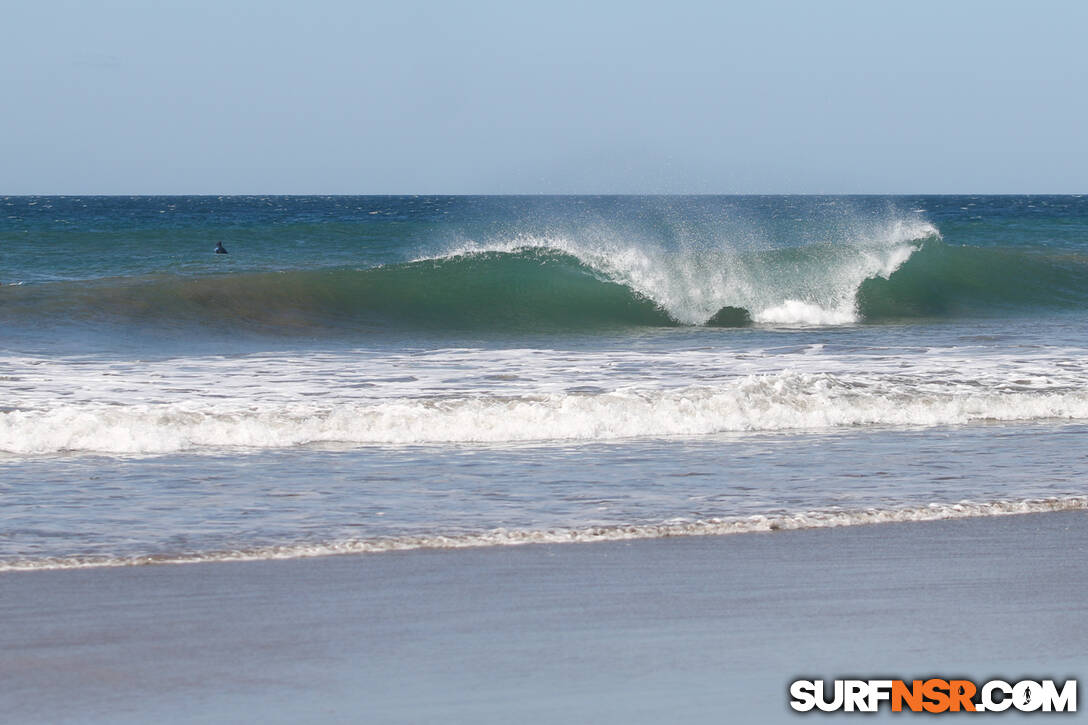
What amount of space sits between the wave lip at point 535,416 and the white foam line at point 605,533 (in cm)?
267

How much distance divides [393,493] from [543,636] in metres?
2.51

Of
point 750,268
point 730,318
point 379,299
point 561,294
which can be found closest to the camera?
point 730,318

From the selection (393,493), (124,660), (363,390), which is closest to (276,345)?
(363,390)

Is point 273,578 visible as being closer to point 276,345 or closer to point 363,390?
point 363,390

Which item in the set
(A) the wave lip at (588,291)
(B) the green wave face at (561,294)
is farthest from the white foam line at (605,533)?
(B) the green wave face at (561,294)

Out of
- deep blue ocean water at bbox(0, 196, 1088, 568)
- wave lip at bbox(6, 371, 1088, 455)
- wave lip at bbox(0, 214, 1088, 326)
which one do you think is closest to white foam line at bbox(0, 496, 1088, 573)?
deep blue ocean water at bbox(0, 196, 1088, 568)

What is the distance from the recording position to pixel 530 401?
8.91m

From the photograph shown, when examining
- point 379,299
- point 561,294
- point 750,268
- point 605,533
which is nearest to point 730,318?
point 750,268

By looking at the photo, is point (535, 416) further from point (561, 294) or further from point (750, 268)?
point (750, 268)

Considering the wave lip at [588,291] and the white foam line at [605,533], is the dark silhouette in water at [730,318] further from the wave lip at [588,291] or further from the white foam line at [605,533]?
the white foam line at [605,533]

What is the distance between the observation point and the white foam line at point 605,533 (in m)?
5.09

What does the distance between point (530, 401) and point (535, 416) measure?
0.31m

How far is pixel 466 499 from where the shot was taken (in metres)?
6.30

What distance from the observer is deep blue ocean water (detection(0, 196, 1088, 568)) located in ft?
19.6
